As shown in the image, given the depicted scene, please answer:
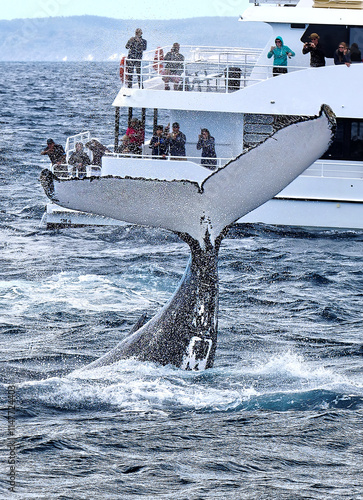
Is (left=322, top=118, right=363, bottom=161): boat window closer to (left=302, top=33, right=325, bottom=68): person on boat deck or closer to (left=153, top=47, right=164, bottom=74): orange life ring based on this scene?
(left=302, top=33, right=325, bottom=68): person on boat deck

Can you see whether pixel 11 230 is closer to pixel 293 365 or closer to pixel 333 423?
pixel 293 365

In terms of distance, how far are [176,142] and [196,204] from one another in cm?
1283

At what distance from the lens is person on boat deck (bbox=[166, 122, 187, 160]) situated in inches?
831

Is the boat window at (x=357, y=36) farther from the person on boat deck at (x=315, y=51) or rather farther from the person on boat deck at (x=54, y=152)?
the person on boat deck at (x=54, y=152)

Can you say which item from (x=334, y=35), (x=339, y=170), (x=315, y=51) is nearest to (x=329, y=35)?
(x=334, y=35)

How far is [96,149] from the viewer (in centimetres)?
2266

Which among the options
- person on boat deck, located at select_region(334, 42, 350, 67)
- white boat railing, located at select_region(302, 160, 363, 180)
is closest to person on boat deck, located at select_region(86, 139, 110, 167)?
white boat railing, located at select_region(302, 160, 363, 180)

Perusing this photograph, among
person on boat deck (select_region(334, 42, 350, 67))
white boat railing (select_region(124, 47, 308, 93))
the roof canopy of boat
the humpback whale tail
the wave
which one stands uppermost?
the roof canopy of boat

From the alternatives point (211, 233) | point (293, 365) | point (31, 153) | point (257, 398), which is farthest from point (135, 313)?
point (31, 153)

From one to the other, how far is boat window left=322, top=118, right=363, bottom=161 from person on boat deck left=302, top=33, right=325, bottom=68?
1486 millimetres

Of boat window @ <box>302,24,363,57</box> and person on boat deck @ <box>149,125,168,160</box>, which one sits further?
boat window @ <box>302,24,363,57</box>

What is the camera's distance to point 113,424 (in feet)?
29.2

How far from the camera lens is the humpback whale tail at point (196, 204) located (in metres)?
7.79

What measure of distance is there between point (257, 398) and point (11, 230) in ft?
42.5
